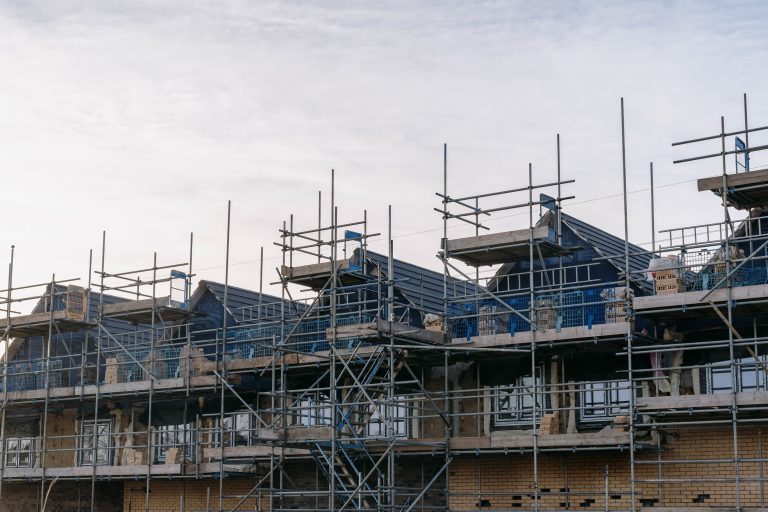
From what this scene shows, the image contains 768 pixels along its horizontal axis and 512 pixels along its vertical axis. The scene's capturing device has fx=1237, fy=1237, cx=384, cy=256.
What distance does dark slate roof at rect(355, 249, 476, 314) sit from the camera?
30.5 m

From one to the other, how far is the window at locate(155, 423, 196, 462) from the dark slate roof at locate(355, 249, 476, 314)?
21.3 ft

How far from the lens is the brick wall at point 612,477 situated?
77.0 feet

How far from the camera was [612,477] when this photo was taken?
81.8 ft

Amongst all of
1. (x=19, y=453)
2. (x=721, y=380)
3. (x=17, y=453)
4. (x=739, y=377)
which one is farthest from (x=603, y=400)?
(x=19, y=453)

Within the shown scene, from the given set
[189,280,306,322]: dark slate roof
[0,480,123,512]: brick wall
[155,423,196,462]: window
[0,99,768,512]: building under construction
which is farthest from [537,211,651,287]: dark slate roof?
[0,480,123,512]: brick wall

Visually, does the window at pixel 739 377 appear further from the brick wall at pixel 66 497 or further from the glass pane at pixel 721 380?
the brick wall at pixel 66 497

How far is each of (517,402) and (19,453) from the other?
56.5ft

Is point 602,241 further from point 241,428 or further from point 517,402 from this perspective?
point 241,428

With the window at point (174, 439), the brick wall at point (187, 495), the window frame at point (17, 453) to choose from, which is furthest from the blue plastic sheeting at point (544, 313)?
the window frame at point (17, 453)

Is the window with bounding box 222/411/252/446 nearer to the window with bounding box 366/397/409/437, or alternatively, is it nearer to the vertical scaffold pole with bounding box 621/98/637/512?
the window with bounding box 366/397/409/437

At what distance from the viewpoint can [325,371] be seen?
28719 millimetres

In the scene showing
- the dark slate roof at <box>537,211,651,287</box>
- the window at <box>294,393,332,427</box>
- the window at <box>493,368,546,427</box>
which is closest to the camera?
the window at <box>493,368,546,427</box>

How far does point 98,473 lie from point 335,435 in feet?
30.0

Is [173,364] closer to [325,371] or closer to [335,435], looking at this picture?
[325,371]
